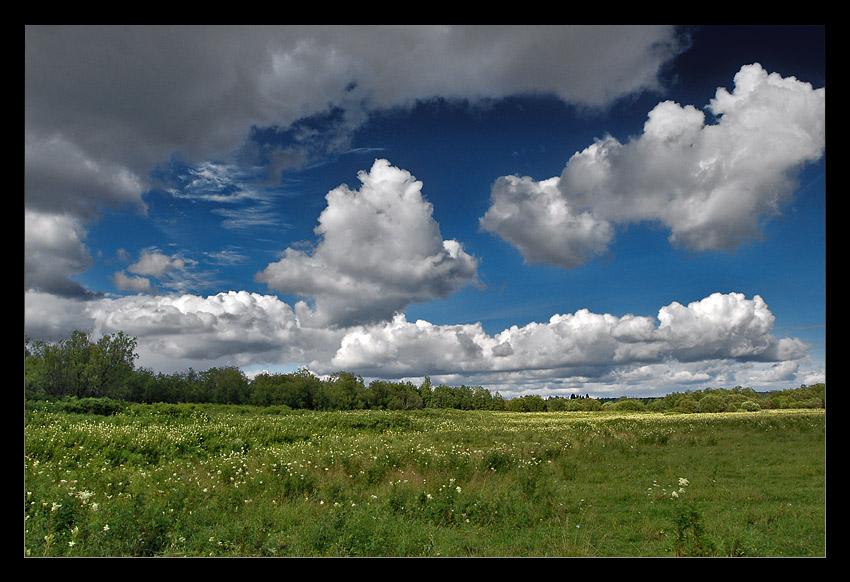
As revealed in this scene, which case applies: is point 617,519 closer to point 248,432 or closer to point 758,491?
point 758,491

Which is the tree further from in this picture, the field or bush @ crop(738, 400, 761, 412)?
bush @ crop(738, 400, 761, 412)

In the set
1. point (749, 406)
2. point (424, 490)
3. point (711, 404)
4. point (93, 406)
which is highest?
point (749, 406)

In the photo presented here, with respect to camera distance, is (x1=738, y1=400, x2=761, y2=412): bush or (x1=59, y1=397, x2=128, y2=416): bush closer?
A: (x1=738, y1=400, x2=761, y2=412): bush

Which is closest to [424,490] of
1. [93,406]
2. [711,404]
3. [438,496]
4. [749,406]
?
[438,496]

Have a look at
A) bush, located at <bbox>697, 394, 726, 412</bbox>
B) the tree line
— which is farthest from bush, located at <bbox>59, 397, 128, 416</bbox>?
bush, located at <bbox>697, 394, 726, 412</bbox>

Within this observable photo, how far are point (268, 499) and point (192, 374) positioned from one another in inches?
525

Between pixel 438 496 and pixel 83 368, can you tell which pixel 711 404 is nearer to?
pixel 438 496

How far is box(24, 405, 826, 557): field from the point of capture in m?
6.43

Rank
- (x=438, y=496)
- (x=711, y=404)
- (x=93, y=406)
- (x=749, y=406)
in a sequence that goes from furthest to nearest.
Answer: (x=93, y=406) → (x=711, y=404) → (x=749, y=406) → (x=438, y=496)

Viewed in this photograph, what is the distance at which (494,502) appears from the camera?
8094 mm

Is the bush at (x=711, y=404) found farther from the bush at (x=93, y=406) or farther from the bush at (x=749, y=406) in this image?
the bush at (x=93, y=406)

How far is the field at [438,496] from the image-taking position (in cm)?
643

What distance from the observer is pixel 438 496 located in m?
8.71
